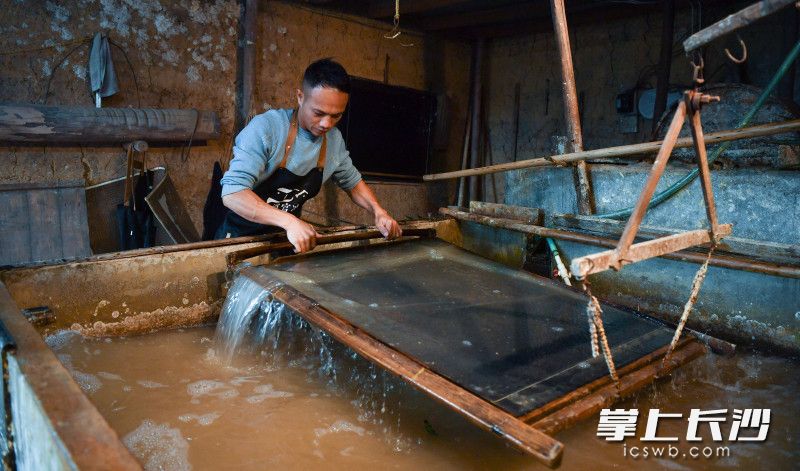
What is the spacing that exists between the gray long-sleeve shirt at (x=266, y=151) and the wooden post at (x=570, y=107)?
1.84m

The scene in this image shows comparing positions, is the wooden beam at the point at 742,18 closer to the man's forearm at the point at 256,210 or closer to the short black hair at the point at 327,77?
the short black hair at the point at 327,77

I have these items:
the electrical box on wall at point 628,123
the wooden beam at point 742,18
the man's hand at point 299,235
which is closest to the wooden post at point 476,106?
the electrical box on wall at point 628,123

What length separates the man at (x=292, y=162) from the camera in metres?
3.04

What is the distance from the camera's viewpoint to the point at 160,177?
216 inches

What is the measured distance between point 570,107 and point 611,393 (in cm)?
271

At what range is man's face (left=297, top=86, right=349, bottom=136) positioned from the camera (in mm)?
3133

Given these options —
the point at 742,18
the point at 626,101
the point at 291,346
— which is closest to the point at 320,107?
the point at 291,346

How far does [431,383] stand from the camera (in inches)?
72.2

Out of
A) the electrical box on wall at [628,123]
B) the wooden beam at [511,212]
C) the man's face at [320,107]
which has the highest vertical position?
the electrical box on wall at [628,123]

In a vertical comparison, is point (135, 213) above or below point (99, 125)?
below

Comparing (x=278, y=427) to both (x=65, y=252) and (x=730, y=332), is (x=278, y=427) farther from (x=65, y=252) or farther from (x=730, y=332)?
(x=65, y=252)

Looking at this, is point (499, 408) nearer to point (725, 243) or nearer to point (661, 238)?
point (661, 238)

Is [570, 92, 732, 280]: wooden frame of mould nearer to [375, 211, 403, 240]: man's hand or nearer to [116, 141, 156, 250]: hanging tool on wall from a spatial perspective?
[375, 211, 403, 240]: man's hand

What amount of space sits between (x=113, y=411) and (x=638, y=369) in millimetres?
2272
